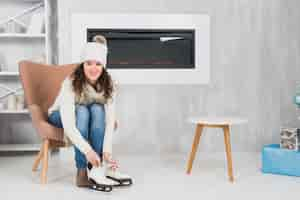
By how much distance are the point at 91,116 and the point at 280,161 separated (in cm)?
127

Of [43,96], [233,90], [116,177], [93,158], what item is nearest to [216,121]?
[116,177]

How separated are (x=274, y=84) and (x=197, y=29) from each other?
A: 796mm

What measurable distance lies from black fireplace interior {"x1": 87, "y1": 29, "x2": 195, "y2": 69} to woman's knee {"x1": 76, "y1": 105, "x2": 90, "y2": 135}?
115 centimetres

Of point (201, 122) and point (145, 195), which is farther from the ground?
point (201, 122)

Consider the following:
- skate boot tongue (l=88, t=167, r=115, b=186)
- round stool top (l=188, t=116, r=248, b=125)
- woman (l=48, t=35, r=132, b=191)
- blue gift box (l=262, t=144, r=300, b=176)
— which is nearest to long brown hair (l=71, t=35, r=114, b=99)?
woman (l=48, t=35, r=132, b=191)

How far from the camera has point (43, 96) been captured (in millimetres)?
3064

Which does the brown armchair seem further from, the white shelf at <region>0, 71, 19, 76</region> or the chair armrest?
the white shelf at <region>0, 71, 19, 76</region>

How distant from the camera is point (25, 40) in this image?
392 centimetres

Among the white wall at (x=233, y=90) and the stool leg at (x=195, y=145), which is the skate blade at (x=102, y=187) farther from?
the white wall at (x=233, y=90)

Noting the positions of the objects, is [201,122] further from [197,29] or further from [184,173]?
[197,29]

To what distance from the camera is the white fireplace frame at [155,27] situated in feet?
11.8

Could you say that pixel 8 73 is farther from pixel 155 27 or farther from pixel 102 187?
pixel 102 187

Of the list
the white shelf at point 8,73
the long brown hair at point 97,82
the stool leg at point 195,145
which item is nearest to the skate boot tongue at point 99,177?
the long brown hair at point 97,82

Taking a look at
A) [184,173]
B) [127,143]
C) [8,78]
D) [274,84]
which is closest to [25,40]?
[8,78]
